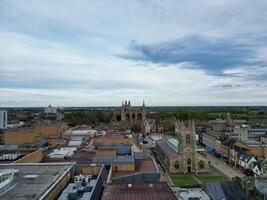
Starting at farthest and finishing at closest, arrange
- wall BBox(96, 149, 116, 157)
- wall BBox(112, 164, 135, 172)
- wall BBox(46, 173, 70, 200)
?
wall BBox(96, 149, 116, 157) < wall BBox(112, 164, 135, 172) < wall BBox(46, 173, 70, 200)

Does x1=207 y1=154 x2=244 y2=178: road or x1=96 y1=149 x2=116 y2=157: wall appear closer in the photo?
x1=96 y1=149 x2=116 y2=157: wall

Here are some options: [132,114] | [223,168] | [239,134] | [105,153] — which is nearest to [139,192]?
[105,153]

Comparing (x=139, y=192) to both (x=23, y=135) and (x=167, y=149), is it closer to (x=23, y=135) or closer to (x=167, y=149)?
(x=167, y=149)

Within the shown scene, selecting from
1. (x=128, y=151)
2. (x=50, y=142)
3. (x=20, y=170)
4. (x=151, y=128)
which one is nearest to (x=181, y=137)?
(x=128, y=151)

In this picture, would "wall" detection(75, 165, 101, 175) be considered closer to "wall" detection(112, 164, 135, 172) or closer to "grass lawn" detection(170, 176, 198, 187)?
"wall" detection(112, 164, 135, 172)

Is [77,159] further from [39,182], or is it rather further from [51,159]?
[39,182]

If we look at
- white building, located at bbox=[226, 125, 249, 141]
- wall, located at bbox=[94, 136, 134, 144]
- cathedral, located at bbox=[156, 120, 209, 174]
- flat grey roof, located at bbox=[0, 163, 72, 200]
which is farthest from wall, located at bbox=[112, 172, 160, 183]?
white building, located at bbox=[226, 125, 249, 141]
